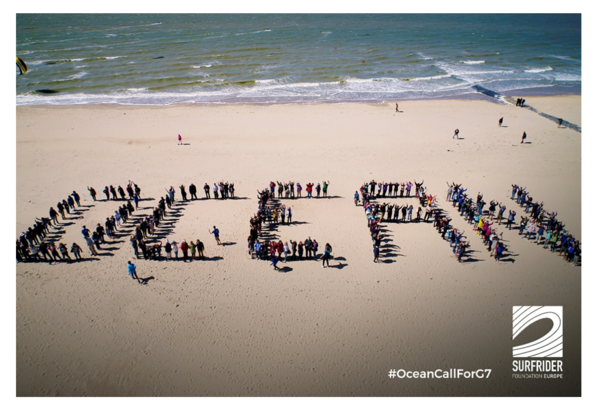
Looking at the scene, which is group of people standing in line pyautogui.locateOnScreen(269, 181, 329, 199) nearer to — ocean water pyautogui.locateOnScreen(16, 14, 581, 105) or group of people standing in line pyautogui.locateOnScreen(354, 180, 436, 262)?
group of people standing in line pyautogui.locateOnScreen(354, 180, 436, 262)

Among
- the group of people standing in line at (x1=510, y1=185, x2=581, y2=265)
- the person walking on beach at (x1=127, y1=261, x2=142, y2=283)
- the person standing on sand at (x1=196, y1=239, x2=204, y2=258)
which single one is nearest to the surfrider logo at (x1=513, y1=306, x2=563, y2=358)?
the group of people standing in line at (x1=510, y1=185, x2=581, y2=265)

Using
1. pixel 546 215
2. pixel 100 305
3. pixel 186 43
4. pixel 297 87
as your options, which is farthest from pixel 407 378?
pixel 186 43

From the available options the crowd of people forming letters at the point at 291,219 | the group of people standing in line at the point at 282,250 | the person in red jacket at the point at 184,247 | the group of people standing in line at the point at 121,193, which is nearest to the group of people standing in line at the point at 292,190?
the crowd of people forming letters at the point at 291,219

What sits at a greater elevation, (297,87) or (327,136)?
(297,87)

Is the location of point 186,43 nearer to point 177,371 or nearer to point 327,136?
point 327,136

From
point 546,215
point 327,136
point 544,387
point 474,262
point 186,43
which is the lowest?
point 544,387

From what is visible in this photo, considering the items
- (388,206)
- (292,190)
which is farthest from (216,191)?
(388,206)
